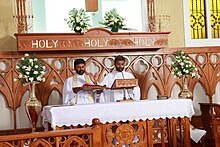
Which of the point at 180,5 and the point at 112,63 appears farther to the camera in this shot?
the point at 180,5

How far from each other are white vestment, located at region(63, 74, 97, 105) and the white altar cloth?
0.57m

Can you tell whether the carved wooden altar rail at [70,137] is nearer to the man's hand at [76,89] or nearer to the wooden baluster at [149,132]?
the wooden baluster at [149,132]

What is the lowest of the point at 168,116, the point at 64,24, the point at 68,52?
the point at 168,116

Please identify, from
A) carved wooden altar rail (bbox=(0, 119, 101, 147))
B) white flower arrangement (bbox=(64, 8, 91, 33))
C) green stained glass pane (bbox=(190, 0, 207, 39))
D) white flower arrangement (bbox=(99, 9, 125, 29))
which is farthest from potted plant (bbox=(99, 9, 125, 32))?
carved wooden altar rail (bbox=(0, 119, 101, 147))

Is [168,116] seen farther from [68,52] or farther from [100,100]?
[68,52]

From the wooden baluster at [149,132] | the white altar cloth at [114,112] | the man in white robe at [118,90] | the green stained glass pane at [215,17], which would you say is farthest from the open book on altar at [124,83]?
the green stained glass pane at [215,17]

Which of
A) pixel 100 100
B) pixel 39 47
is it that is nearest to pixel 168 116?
pixel 100 100

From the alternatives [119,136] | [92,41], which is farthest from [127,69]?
[119,136]

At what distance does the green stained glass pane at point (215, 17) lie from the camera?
32.8ft

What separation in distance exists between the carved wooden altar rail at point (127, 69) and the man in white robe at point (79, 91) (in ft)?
2.76

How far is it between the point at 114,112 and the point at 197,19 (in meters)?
4.00

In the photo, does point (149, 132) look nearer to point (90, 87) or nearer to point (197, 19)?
point (90, 87)

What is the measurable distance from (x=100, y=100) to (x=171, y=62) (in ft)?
6.80

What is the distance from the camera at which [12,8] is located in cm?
866
